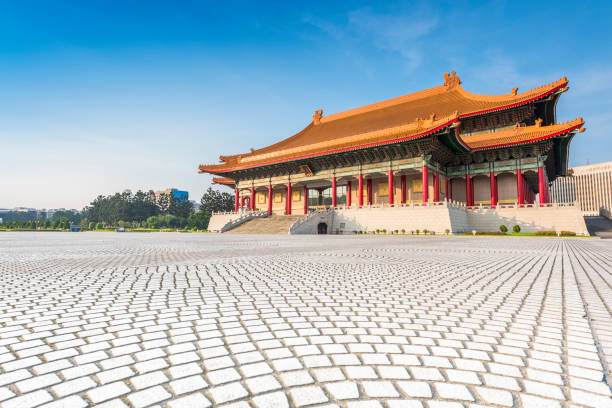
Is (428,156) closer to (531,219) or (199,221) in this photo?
(531,219)

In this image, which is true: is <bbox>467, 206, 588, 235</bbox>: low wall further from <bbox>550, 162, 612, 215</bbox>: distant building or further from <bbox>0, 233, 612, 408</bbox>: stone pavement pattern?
<bbox>550, 162, 612, 215</bbox>: distant building

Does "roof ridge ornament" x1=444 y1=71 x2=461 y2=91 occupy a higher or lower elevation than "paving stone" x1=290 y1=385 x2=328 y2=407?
higher

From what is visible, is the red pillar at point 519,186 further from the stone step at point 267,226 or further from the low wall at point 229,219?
the low wall at point 229,219

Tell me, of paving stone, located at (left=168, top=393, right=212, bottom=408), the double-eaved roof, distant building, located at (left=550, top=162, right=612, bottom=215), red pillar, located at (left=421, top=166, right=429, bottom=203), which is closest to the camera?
paving stone, located at (left=168, top=393, right=212, bottom=408)

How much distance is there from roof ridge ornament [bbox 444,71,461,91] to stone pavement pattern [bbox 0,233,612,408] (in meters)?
34.6

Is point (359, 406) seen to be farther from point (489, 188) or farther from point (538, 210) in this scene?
point (489, 188)

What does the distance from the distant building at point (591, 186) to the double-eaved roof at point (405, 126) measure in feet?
232

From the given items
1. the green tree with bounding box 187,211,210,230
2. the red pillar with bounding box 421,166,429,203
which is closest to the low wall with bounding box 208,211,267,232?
the red pillar with bounding box 421,166,429,203

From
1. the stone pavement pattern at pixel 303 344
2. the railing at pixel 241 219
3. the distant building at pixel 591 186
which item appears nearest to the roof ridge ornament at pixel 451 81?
the railing at pixel 241 219

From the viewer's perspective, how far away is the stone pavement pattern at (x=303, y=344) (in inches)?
59.9

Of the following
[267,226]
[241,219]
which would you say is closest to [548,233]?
[267,226]

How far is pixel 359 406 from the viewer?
1.41 meters

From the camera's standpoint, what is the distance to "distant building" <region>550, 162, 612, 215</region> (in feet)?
275

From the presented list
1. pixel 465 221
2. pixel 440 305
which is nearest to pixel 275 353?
pixel 440 305
